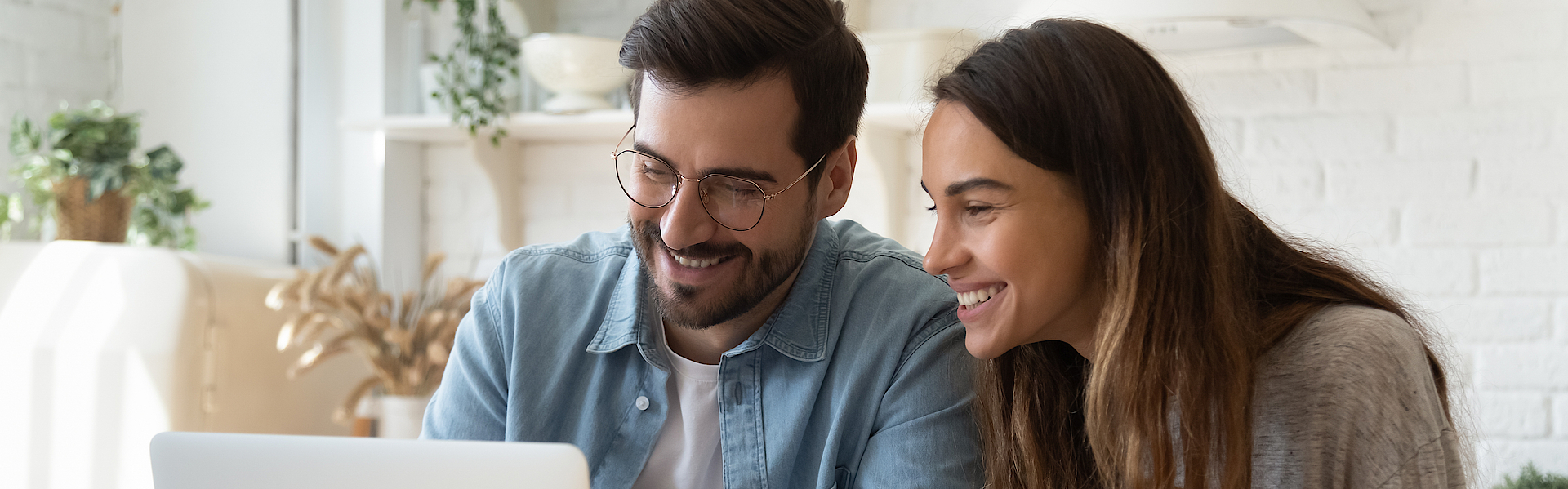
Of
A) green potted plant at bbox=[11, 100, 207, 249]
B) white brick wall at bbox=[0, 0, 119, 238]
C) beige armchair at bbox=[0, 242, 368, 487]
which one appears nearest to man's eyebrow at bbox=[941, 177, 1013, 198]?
beige armchair at bbox=[0, 242, 368, 487]

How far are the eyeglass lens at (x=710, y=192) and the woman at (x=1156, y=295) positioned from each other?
24cm

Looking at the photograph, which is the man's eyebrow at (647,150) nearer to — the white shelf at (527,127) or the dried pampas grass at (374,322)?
the white shelf at (527,127)

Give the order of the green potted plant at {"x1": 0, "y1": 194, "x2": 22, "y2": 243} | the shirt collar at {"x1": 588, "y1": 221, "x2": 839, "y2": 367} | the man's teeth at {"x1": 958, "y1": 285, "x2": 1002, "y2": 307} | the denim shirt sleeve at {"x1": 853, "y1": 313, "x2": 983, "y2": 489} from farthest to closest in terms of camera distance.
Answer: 1. the green potted plant at {"x1": 0, "y1": 194, "x2": 22, "y2": 243}
2. the shirt collar at {"x1": 588, "y1": 221, "x2": 839, "y2": 367}
3. the denim shirt sleeve at {"x1": 853, "y1": 313, "x2": 983, "y2": 489}
4. the man's teeth at {"x1": 958, "y1": 285, "x2": 1002, "y2": 307}

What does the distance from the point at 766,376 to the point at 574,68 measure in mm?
861

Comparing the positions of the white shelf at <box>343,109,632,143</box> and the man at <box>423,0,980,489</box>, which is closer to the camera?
the man at <box>423,0,980,489</box>

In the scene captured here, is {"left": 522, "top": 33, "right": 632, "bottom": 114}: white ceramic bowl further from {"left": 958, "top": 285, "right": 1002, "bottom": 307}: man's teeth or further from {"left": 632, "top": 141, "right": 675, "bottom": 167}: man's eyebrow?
{"left": 958, "top": 285, "right": 1002, "bottom": 307}: man's teeth

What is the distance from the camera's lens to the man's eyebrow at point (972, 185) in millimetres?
855

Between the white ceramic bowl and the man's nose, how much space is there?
0.79m

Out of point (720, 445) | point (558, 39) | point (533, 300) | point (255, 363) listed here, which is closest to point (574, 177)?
point (558, 39)

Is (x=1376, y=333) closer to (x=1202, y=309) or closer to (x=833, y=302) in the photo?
(x=1202, y=309)

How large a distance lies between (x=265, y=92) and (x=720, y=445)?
151cm

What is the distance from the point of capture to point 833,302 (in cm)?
117

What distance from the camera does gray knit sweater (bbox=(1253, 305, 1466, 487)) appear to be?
789 millimetres

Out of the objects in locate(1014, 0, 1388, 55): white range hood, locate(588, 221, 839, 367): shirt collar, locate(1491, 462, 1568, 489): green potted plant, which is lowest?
locate(1491, 462, 1568, 489): green potted plant
